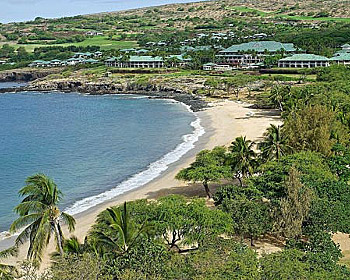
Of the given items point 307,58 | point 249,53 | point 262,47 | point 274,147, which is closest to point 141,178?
point 274,147

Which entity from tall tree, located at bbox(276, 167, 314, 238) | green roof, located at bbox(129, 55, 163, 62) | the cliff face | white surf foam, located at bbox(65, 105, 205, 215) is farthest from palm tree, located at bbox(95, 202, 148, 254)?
the cliff face

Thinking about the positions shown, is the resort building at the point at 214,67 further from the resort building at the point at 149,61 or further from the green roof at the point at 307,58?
the green roof at the point at 307,58

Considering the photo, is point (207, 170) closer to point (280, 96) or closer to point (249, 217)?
point (249, 217)

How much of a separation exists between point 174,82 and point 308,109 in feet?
250

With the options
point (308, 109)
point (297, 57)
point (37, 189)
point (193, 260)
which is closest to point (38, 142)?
point (308, 109)

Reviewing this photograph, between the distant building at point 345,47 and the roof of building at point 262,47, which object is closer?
the distant building at point 345,47

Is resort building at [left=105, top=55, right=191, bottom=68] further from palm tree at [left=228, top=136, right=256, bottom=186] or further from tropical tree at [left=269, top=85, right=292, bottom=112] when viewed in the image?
palm tree at [left=228, top=136, right=256, bottom=186]

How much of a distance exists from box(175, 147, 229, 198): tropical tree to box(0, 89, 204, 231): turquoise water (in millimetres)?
7744

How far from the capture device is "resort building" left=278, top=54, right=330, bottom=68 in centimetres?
11562

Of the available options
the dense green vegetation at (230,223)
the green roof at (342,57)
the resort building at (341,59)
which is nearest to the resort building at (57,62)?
the green roof at (342,57)

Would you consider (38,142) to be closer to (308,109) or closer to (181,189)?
(181,189)

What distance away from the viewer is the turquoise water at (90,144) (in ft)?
140

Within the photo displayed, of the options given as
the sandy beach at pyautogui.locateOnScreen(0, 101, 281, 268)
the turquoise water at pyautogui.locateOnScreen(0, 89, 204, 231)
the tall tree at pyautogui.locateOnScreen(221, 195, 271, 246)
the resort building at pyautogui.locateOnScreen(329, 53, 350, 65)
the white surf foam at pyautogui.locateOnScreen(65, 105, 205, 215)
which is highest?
the resort building at pyautogui.locateOnScreen(329, 53, 350, 65)

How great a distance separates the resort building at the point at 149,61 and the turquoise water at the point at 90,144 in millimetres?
37554
